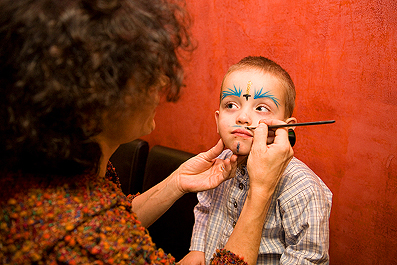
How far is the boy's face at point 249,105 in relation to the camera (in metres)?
1.01

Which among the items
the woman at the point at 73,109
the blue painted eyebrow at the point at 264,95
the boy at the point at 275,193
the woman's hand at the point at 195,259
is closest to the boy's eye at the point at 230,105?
the boy at the point at 275,193

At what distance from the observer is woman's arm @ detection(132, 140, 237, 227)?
112 centimetres

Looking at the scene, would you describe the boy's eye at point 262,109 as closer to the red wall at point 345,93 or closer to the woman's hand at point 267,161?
the woman's hand at point 267,161

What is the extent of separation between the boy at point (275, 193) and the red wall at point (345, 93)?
11.3 inches

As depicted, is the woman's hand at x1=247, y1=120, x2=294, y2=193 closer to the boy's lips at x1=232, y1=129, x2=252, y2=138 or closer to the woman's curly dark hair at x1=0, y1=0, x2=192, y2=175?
the boy's lips at x1=232, y1=129, x2=252, y2=138

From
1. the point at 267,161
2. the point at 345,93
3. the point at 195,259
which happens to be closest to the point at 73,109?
the point at 267,161

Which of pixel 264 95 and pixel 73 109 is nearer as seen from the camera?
pixel 73 109

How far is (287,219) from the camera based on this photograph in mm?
943

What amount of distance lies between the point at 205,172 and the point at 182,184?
125 mm

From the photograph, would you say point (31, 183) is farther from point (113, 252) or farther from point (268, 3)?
point (268, 3)

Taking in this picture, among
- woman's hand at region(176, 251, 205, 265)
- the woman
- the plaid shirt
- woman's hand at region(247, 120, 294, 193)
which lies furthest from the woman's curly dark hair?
woman's hand at region(176, 251, 205, 265)

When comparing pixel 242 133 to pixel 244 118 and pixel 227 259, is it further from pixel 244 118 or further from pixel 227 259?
pixel 227 259

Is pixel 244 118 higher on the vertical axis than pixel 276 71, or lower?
lower

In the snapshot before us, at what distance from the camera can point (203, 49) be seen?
1.71m
